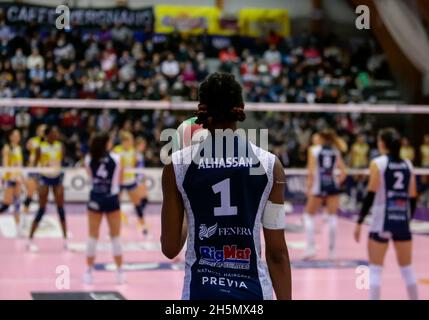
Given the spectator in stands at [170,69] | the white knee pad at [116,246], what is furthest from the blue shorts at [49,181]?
the spectator in stands at [170,69]

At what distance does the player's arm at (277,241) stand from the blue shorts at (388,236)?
391 cm

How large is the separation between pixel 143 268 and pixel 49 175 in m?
2.13

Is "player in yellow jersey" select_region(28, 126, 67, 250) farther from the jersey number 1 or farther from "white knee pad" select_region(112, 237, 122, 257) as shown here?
the jersey number 1

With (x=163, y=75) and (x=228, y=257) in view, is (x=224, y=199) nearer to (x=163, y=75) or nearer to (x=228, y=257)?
(x=228, y=257)

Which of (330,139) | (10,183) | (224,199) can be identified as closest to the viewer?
(224,199)

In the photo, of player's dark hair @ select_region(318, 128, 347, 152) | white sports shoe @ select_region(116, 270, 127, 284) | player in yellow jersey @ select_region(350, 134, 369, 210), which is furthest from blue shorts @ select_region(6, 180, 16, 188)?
player in yellow jersey @ select_region(350, 134, 369, 210)

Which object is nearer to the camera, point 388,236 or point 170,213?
point 170,213

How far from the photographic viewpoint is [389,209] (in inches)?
275

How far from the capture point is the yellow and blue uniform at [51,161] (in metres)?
10.8

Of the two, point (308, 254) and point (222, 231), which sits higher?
point (222, 231)

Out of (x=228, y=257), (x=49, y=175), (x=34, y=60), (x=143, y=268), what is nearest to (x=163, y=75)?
(x=34, y=60)

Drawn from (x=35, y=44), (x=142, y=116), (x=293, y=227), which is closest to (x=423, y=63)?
(x=293, y=227)

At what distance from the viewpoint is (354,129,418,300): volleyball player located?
6.85 m
